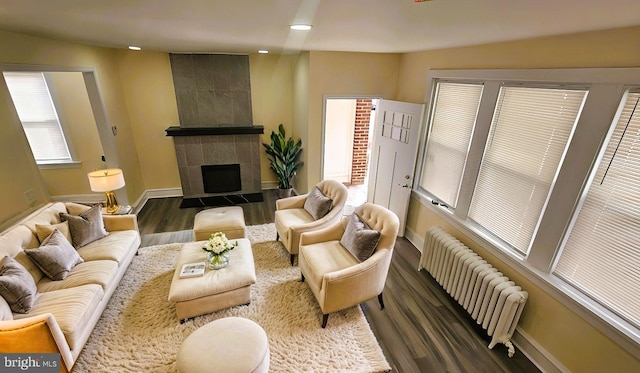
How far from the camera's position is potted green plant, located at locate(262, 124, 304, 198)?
16.4ft

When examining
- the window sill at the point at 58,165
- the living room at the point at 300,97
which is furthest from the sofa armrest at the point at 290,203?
the window sill at the point at 58,165

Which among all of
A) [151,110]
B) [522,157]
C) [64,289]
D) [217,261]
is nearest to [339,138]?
[151,110]

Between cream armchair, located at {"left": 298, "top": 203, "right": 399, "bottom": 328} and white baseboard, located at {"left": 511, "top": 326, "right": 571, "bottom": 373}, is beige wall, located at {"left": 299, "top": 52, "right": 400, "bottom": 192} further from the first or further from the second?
white baseboard, located at {"left": 511, "top": 326, "right": 571, "bottom": 373}

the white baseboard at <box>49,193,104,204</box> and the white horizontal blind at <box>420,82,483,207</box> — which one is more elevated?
the white horizontal blind at <box>420,82,483,207</box>

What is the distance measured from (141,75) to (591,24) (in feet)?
18.5

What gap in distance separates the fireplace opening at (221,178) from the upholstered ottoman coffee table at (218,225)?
1.74m

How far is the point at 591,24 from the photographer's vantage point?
1.59 meters

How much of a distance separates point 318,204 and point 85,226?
2.61 m

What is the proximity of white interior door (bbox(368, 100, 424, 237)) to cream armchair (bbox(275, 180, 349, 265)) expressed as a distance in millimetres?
929

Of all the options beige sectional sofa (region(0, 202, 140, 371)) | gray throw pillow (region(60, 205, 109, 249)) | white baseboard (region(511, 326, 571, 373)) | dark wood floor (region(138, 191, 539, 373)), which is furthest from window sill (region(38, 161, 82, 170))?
white baseboard (region(511, 326, 571, 373))

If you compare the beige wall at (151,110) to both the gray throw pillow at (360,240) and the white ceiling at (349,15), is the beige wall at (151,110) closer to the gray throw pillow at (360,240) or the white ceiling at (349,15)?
the white ceiling at (349,15)

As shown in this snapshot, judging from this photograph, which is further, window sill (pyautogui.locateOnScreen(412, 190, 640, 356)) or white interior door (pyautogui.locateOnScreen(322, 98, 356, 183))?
white interior door (pyautogui.locateOnScreen(322, 98, 356, 183))

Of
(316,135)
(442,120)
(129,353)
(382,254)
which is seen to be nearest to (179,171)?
(316,135)

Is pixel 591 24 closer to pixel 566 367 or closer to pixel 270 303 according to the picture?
pixel 566 367
